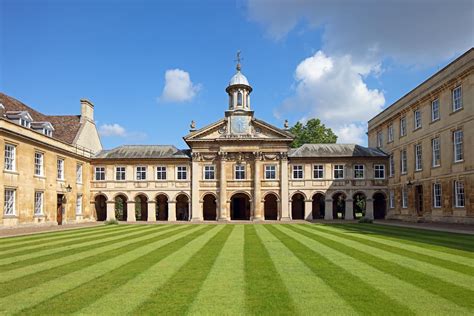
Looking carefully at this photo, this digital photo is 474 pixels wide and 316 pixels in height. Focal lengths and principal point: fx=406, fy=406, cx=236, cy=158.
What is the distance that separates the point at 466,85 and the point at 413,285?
906 inches

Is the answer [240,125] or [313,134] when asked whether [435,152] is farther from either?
[313,134]

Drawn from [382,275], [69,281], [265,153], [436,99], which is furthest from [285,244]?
[265,153]

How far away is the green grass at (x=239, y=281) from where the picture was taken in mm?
6453

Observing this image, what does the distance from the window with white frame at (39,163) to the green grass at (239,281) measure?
19164 millimetres

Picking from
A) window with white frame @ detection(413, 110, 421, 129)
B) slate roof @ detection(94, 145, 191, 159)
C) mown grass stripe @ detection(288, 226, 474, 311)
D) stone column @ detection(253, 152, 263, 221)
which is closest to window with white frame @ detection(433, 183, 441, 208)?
window with white frame @ detection(413, 110, 421, 129)

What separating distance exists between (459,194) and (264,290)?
968 inches

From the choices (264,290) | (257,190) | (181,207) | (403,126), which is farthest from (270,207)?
(264,290)

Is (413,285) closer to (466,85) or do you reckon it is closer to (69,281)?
(69,281)

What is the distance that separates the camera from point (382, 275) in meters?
8.86

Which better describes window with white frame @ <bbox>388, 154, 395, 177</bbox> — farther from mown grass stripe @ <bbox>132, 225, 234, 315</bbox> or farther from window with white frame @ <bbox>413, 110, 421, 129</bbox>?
mown grass stripe @ <bbox>132, 225, 234, 315</bbox>

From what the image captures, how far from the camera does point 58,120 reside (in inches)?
1644

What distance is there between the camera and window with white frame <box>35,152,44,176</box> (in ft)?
102

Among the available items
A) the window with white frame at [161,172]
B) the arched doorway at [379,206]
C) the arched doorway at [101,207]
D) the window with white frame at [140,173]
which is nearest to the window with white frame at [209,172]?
the window with white frame at [161,172]

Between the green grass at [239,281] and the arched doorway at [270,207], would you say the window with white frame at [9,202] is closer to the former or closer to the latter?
the green grass at [239,281]
